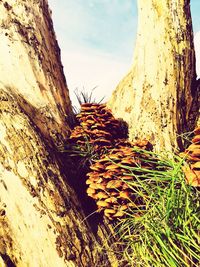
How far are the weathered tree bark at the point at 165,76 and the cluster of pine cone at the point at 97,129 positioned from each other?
0.18 meters

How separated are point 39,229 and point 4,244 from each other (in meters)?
0.34

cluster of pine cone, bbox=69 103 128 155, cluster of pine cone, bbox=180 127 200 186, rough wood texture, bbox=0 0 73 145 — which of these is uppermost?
rough wood texture, bbox=0 0 73 145

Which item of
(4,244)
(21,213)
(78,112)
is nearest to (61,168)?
(21,213)

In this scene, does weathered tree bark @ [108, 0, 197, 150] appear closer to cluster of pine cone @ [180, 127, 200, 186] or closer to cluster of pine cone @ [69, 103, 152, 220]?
cluster of pine cone @ [69, 103, 152, 220]

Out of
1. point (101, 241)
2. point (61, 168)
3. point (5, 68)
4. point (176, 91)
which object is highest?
point (5, 68)

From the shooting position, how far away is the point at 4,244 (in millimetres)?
→ 2695

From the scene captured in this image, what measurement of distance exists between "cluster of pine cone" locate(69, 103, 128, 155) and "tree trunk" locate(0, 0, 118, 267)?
6.8 inches

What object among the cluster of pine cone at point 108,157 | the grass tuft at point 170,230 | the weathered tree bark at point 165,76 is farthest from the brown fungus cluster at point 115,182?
the weathered tree bark at point 165,76

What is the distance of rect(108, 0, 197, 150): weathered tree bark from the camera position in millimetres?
3486

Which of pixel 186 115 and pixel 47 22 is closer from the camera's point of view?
pixel 186 115

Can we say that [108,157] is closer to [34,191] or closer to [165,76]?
[34,191]

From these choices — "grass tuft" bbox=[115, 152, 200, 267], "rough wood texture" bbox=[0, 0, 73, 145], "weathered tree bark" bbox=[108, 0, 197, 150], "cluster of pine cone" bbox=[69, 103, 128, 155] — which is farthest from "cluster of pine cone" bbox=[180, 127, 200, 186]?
"rough wood texture" bbox=[0, 0, 73, 145]

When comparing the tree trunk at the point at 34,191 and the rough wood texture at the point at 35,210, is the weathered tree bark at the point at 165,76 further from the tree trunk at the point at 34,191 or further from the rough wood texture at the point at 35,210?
the rough wood texture at the point at 35,210

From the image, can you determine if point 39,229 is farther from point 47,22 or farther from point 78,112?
point 47,22
